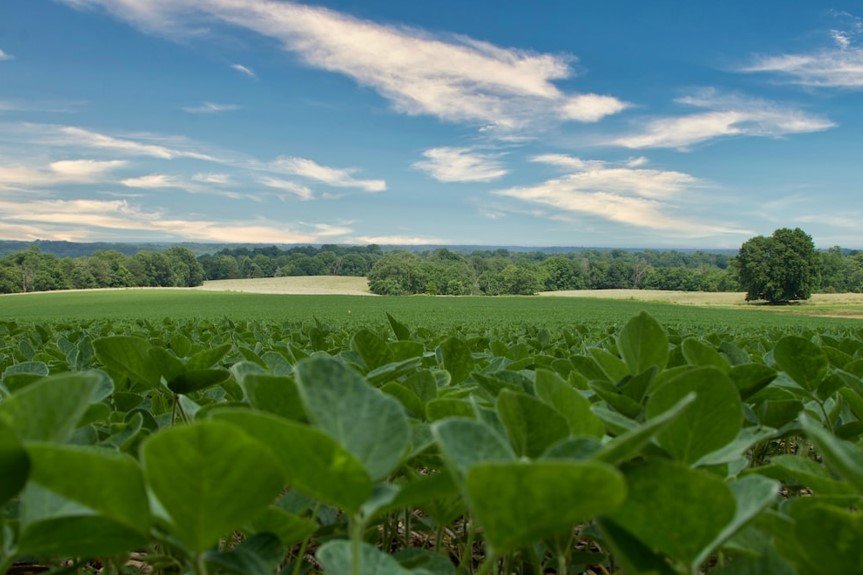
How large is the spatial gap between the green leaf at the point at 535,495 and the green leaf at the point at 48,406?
358 mm

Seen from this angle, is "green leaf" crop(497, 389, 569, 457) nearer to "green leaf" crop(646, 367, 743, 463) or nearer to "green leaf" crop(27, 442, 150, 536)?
"green leaf" crop(646, 367, 743, 463)

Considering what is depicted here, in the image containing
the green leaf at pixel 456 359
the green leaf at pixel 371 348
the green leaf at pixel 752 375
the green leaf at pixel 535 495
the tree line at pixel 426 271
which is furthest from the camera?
the tree line at pixel 426 271

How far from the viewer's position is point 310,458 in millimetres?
492

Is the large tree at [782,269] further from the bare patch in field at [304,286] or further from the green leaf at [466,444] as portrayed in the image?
the green leaf at [466,444]

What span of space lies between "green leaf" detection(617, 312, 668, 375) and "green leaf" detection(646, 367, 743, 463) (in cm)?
49

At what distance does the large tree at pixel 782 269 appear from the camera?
79.8m

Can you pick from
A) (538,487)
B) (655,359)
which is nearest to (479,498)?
(538,487)

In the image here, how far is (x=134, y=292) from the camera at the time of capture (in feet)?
229

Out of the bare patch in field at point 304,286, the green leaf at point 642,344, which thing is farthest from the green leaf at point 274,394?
the bare patch in field at point 304,286

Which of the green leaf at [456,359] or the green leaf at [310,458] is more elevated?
the green leaf at [310,458]

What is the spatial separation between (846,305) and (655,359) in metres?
78.0

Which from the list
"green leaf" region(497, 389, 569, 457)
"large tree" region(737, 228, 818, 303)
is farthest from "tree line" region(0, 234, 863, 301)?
"green leaf" region(497, 389, 569, 457)

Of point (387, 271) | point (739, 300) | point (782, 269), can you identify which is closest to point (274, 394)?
point (739, 300)

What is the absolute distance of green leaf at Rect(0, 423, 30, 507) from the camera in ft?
1.44
